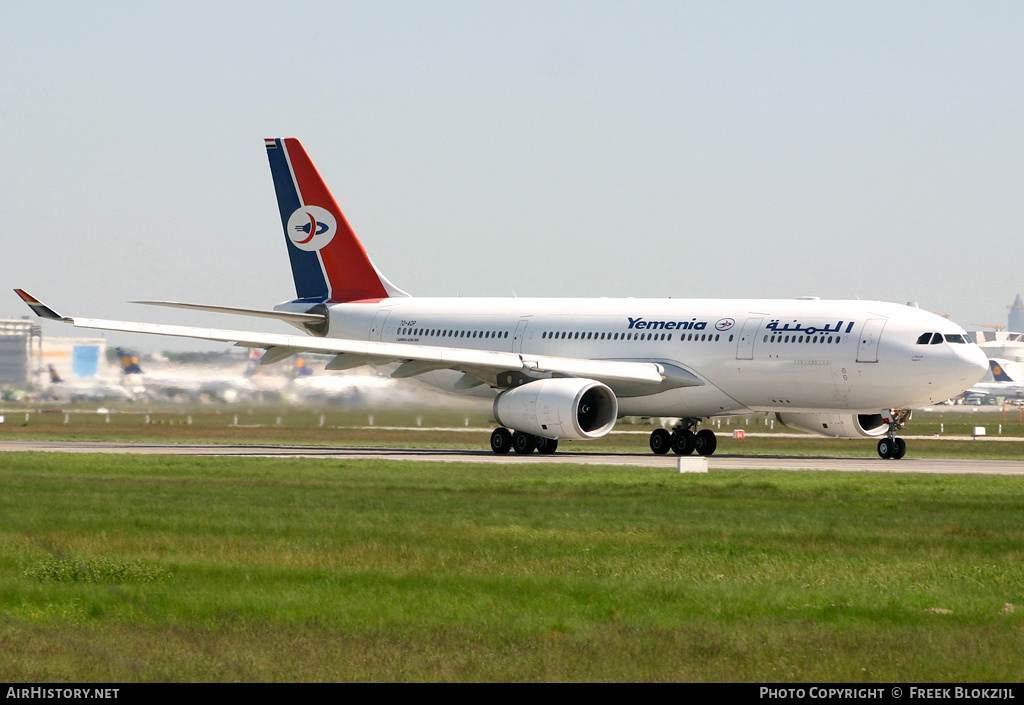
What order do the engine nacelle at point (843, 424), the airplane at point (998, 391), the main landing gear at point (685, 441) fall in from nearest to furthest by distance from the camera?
the engine nacelle at point (843, 424)
the main landing gear at point (685, 441)
the airplane at point (998, 391)

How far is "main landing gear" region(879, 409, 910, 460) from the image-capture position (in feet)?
125

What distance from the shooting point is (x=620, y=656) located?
1063cm

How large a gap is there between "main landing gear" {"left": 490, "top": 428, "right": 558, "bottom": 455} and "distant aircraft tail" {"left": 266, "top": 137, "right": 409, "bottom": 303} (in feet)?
32.0

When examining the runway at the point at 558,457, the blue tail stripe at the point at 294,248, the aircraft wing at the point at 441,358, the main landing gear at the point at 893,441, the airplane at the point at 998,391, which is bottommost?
the airplane at the point at 998,391

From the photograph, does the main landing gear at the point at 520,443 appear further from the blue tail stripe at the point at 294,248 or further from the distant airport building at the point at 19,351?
the distant airport building at the point at 19,351

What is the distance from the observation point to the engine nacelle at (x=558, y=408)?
37.2 metres

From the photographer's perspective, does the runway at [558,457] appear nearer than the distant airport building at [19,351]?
Yes

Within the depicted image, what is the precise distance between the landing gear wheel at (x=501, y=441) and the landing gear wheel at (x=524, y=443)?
1.12 ft

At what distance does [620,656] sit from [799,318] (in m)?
27.9

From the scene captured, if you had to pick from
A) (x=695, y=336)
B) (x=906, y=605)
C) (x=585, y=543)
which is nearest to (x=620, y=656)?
(x=906, y=605)

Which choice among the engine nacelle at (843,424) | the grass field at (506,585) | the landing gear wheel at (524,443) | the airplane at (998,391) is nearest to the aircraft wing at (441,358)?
the landing gear wheel at (524,443)

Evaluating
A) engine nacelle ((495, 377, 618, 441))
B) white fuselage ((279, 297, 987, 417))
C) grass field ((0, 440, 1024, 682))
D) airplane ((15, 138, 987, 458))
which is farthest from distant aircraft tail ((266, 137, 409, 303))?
grass field ((0, 440, 1024, 682))

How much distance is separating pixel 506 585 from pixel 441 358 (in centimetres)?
2514

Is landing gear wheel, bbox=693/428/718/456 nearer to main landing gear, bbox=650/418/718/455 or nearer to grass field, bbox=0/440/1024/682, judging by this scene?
main landing gear, bbox=650/418/718/455
